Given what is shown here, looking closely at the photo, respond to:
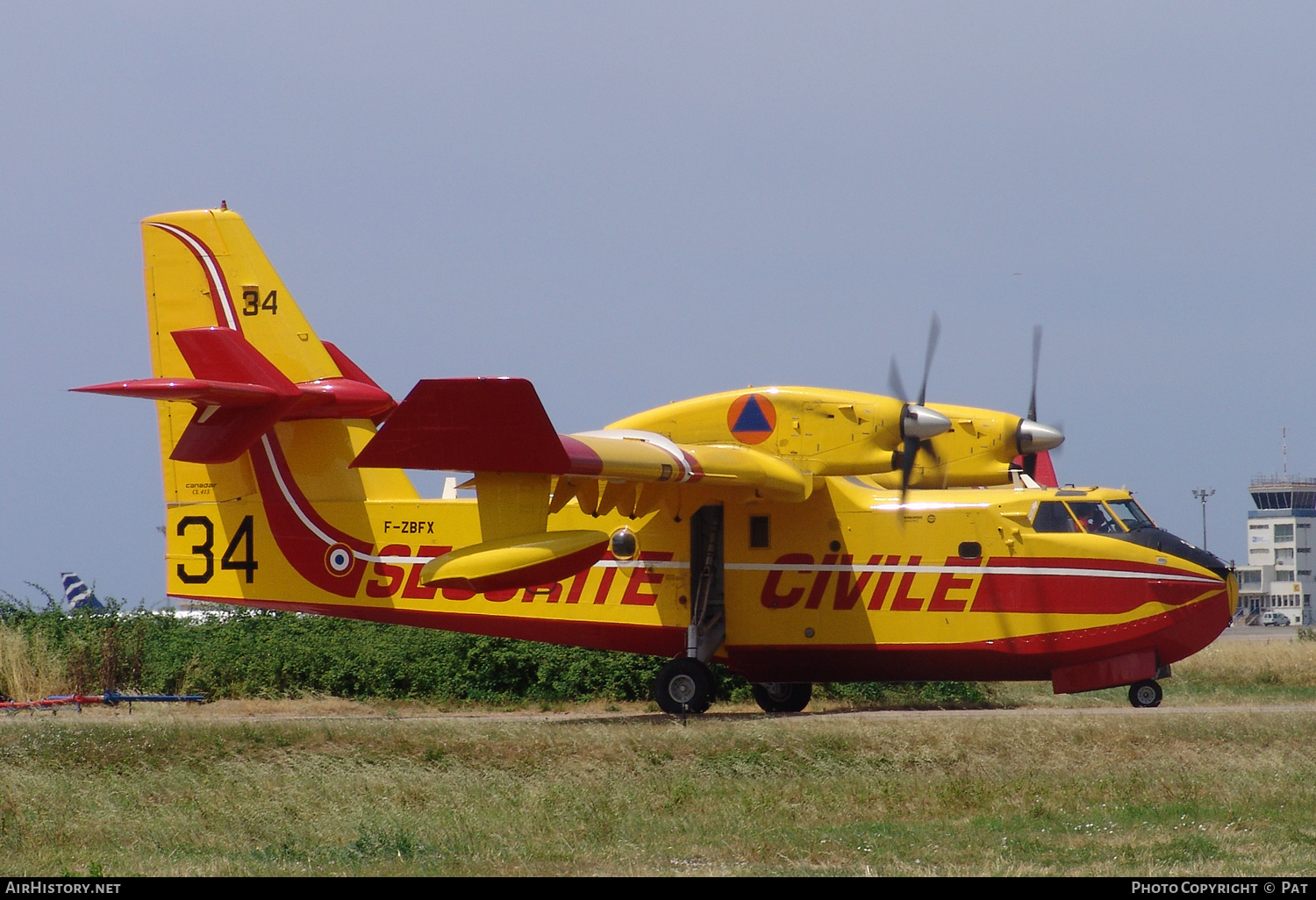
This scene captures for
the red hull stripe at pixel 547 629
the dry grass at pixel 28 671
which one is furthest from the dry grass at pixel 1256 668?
the dry grass at pixel 28 671

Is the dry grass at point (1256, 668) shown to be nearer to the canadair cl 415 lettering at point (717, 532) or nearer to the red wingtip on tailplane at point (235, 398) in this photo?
the canadair cl 415 lettering at point (717, 532)

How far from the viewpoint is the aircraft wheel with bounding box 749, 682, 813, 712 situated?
20.3 metres

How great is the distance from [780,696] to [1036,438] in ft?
16.9

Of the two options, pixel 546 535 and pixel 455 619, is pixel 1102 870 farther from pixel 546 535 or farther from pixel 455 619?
pixel 455 619

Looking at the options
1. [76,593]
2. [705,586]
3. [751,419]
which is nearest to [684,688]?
[705,586]

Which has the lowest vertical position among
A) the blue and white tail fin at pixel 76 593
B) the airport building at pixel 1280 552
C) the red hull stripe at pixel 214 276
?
the airport building at pixel 1280 552

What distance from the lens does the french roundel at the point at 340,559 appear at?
1912 cm

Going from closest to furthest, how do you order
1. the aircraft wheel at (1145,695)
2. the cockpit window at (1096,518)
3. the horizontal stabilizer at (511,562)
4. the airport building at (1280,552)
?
the horizontal stabilizer at (511,562)
the cockpit window at (1096,518)
the aircraft wheel at (1145,695)
the airport building at (1280,552)

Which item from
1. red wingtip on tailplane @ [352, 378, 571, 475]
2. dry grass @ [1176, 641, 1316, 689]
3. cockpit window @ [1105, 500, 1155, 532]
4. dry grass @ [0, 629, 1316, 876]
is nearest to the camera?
dry grass @ [0, 629, 1316, 876]

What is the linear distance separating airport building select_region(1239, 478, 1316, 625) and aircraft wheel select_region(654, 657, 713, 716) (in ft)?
324

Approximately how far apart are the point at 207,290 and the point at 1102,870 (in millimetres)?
14353

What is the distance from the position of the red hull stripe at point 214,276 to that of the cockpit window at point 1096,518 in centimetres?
1151

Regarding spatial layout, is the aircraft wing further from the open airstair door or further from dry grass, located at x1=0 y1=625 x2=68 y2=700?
dry grass, located at x1=0 y1=625 x2=68 y2=700

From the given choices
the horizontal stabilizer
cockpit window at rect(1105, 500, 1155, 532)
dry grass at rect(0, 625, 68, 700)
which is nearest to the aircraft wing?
the horizontal stabilizer
